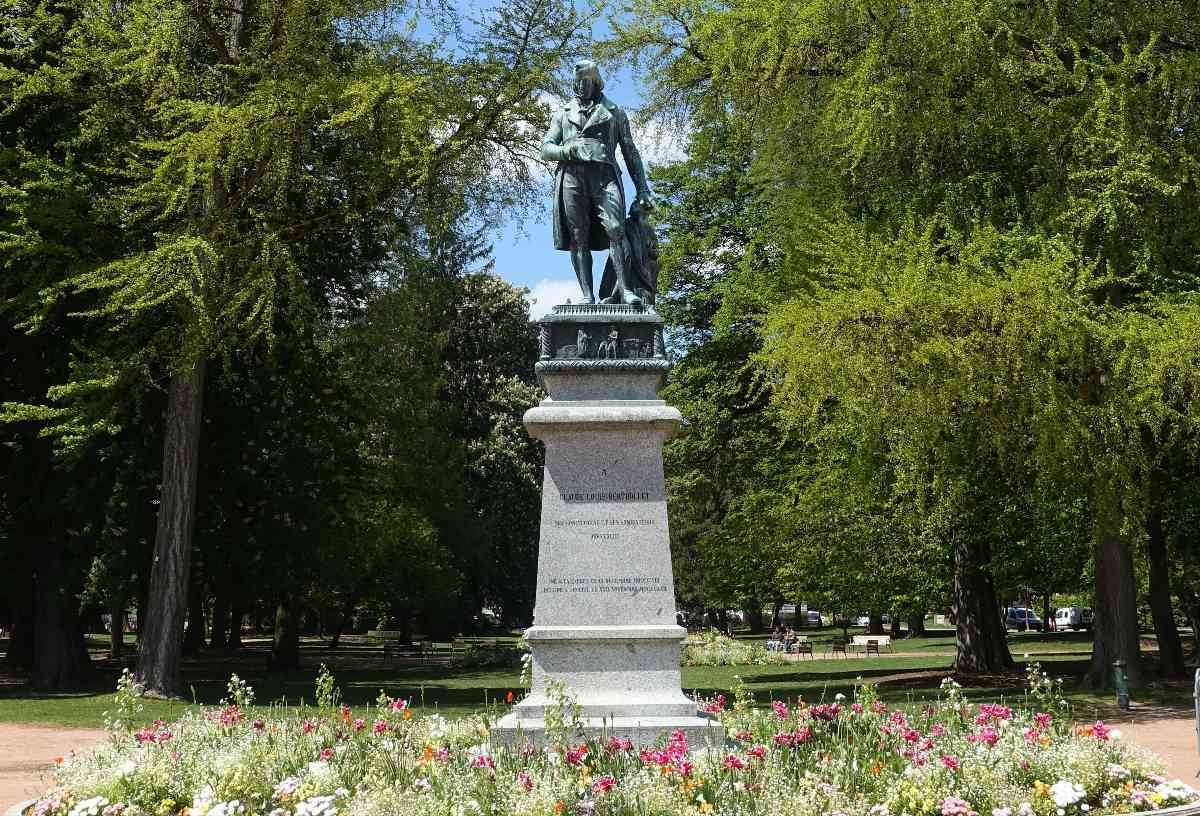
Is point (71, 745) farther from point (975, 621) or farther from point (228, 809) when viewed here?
point (975, 621)

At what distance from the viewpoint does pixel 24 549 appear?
26.5m

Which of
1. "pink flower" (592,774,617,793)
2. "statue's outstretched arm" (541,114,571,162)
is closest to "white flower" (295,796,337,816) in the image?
"pink flower" (592,774,617,793)

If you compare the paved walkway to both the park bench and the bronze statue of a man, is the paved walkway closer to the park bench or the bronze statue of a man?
the bronze statue of a man

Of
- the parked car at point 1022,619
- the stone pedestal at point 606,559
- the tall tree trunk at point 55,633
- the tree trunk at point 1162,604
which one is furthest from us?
the parked car at point 1022,619

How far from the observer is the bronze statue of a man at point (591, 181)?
12.0 m

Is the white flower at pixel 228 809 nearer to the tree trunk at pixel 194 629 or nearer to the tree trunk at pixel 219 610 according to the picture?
the tree trunk at pixel 219 610

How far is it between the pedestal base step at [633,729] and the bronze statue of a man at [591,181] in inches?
147

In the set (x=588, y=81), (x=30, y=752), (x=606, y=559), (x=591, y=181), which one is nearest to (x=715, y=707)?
(x=606, y=559)

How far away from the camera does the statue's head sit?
1226 centimetres

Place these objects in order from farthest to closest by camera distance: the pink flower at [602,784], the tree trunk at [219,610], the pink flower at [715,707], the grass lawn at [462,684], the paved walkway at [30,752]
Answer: the tree trunk at [219,610] → the grass lawn at [462,684] → the paved walkway at [30,752] → the pink flower at [715,707] → the pink flower at [602,784]

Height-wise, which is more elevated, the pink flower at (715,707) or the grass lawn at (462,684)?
the pink flower at (715,707)

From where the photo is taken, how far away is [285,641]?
35406 millimetres

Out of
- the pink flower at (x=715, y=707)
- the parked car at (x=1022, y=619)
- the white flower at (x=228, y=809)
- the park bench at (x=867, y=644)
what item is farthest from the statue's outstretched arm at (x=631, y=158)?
the parked car at (x=1022, y=619)

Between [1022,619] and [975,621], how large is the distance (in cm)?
6008
